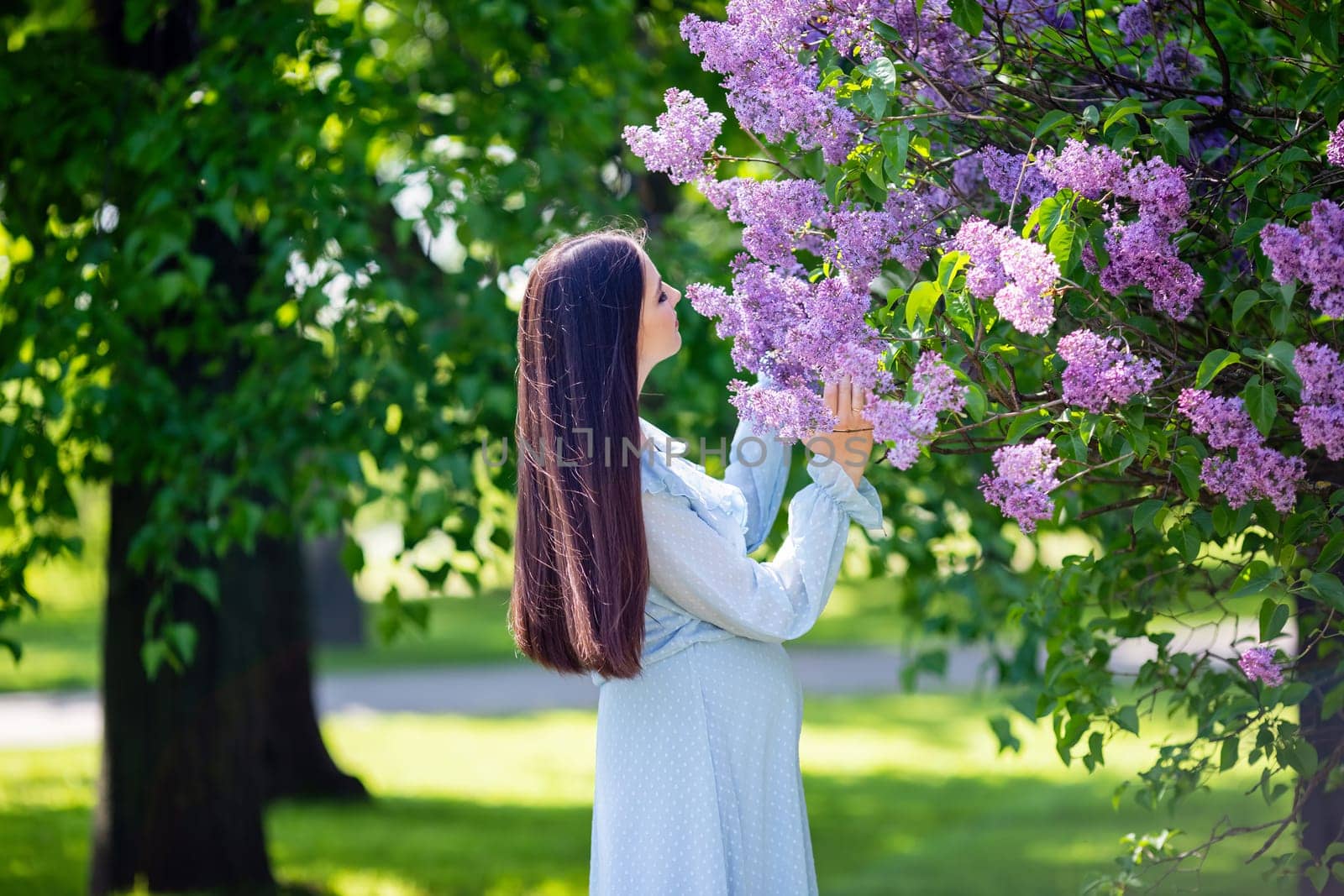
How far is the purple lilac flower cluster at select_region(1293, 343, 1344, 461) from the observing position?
170 cm

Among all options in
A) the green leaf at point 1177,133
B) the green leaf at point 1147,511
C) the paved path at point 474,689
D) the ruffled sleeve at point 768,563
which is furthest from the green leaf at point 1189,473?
the paved path at point 474,689

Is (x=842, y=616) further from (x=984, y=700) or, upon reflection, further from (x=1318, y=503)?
(x=1318, y=503)

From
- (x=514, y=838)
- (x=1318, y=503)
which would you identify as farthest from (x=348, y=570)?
(x=514, y=838)

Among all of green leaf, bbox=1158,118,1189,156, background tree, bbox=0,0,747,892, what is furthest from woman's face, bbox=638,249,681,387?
background tree, bbox=0,0,747,892

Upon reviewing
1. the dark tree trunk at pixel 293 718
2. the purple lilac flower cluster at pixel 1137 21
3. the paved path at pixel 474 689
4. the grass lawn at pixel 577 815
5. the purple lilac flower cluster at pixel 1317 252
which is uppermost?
the purple lilac flower cluster at pixel 1137 21

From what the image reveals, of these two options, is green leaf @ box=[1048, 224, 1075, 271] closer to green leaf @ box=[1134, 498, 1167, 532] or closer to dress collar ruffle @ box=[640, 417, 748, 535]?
green leaf @ box=[1134, 498, 1167, 532]

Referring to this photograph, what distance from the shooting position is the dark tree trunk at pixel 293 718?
8.06 meters

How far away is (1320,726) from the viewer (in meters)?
2.58

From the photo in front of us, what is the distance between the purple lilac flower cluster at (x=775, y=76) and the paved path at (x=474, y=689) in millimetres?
10085

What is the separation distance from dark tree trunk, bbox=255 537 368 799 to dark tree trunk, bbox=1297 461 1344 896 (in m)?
6.18

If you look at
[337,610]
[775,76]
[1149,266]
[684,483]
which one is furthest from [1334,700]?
[337,610]

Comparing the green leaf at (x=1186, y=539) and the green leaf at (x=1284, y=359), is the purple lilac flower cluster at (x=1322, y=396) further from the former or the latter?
the green leaf at (x=1186, y=539)

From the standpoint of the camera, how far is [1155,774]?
2.62 m

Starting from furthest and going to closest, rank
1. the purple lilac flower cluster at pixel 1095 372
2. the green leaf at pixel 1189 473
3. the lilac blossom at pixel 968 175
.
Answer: the lilac blossom at pixel 968 175
the green leaf at pixel 1189 473
the purple lilac flower cluster at pixel 1095 372
